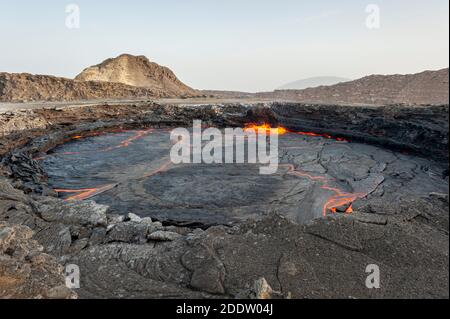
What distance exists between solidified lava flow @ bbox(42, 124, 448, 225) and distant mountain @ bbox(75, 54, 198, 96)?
4361 centimetres

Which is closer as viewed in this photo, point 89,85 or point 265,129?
point 265,129

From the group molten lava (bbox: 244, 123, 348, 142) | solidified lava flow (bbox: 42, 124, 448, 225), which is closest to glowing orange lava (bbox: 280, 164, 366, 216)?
solidified lava flow (bbox: 42, 124, 448, 225)

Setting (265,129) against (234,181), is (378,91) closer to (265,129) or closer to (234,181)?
(265,129)

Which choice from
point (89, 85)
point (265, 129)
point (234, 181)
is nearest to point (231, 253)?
point (234, 181)

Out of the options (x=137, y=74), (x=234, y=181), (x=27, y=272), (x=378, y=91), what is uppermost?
(x=137, y=74)

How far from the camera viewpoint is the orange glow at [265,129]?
2127 cm

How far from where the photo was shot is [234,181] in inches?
428

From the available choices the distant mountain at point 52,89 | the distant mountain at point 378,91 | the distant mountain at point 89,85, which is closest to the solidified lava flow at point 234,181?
the distant mountain at point 378,91

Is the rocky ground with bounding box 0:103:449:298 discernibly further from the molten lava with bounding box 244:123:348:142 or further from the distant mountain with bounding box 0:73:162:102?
the distant mountain with bounding box 0:73:162:102

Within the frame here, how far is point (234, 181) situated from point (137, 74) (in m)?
57.2

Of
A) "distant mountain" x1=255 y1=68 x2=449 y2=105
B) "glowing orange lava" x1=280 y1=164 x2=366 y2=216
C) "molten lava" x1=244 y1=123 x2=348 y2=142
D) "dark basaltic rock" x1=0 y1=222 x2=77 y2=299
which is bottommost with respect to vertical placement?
"glowing orange lava" x1=280 y1=164 x2=366 y2=216

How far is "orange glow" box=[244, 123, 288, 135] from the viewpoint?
21266mm
